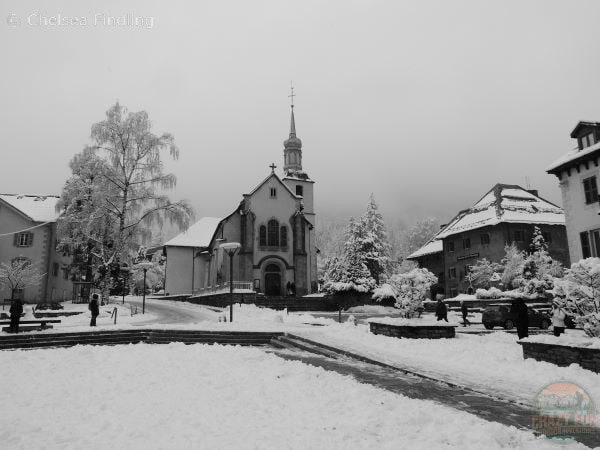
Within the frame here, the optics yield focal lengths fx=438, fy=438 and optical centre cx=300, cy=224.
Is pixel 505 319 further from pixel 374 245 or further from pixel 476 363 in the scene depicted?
pixel 374 245

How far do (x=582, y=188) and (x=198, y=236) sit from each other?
43.5 metres

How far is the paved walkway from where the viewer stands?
594cm

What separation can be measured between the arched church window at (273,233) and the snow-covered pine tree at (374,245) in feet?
32.2

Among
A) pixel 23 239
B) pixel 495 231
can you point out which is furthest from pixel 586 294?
pixel 23 239

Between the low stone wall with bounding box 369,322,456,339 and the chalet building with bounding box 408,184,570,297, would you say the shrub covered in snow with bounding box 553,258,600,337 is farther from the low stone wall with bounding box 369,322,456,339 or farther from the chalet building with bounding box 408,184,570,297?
the chalet building with bounding box 408,184,570,297

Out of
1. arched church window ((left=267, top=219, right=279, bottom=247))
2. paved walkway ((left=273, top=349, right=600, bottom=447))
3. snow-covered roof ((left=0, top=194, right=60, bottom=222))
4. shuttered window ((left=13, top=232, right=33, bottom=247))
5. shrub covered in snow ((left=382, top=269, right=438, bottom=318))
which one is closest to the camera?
paved walkway ((left=273, top=349, right=600, bottom=447))

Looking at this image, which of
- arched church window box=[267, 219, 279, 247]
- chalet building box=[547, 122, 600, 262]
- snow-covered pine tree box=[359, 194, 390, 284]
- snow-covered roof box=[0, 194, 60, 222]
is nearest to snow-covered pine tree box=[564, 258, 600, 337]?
chalet building box=[547, 122, 600, 262]

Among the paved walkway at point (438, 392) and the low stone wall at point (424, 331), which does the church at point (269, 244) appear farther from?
the paved walkway at point (438, 392)

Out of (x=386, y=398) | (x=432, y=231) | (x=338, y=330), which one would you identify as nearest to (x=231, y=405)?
(x=386, y=398)

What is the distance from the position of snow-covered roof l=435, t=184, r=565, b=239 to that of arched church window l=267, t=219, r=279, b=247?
58.6 feet

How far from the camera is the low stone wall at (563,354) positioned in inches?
347

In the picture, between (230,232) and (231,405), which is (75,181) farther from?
(231,405)

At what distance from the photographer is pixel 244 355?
13.1m

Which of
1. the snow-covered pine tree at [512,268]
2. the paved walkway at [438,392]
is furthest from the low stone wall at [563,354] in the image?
the snow-covered pine tree at [512,268]
